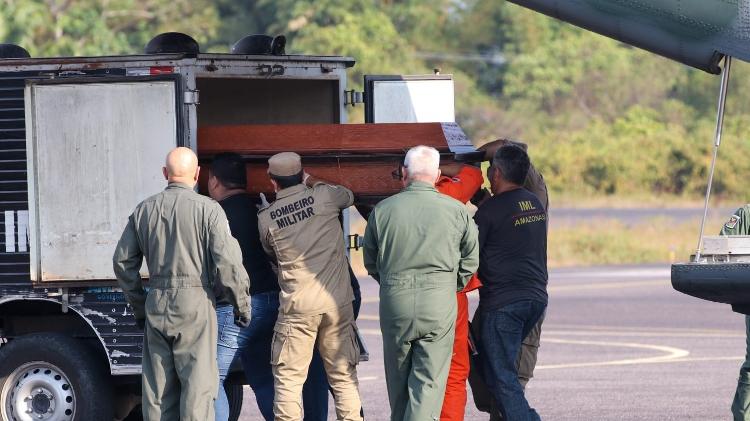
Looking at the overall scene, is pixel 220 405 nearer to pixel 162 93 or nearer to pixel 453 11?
pixel 162 93

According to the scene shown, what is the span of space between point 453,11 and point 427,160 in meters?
56.4

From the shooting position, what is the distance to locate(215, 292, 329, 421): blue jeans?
27.0 feet

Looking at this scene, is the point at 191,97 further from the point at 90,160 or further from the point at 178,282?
the point at 178,282

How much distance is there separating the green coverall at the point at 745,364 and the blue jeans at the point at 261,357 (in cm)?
254

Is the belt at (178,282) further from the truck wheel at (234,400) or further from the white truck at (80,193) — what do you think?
the truck wheel at (234,400)

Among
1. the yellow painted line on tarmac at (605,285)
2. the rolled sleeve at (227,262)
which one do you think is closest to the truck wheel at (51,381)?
the rolled sleeve at (227,262)

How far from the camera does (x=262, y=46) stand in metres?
9.59

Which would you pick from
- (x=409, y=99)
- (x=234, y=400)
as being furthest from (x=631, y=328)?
(x=234, y=400)

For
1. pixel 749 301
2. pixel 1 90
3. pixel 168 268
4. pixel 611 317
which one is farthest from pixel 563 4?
pixel 611 317

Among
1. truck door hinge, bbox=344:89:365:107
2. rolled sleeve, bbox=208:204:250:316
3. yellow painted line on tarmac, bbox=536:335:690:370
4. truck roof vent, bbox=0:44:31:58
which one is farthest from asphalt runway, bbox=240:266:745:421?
truck roof vent, bbox=0:44:31:58

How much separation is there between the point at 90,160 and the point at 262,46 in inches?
65.3

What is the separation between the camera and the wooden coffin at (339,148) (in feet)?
29.0


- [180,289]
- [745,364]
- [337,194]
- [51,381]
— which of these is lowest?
[51,381]

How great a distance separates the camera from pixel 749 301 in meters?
7.54
